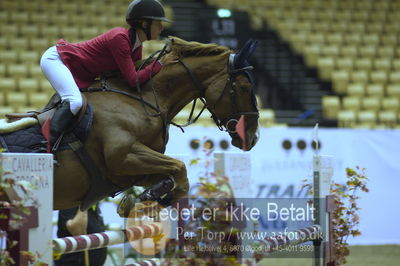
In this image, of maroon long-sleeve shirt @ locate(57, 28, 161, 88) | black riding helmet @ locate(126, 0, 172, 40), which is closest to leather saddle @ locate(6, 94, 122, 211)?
maroon long-sleeve shirt @ locate(57, 28, 161, 88)

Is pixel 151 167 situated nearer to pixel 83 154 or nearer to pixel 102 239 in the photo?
pixel 83 154

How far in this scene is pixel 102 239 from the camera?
3533 millimetres

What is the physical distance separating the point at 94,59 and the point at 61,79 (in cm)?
24

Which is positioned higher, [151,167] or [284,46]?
[284,46]

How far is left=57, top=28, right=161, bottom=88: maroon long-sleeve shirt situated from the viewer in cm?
391

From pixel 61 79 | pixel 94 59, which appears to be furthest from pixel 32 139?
pixel 94 59

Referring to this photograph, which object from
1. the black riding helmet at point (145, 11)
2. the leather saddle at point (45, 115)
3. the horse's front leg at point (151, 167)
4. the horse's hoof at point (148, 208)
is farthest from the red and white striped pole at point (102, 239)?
the black riding helmet at point (145, 11)

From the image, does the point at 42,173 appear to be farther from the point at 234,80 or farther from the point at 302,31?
the point at 302,31

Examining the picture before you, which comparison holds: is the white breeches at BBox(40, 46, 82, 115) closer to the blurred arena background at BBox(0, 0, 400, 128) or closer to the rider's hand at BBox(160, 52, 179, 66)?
the rider's hand at BBox(160, 52, 179, 66)

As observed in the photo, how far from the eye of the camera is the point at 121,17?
12359 mm

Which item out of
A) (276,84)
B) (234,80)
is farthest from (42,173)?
(276,84)

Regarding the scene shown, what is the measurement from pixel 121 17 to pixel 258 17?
277cm

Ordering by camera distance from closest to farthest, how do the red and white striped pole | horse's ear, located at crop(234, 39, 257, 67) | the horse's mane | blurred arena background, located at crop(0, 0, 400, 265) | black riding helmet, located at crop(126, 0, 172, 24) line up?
the red and white striped pole → black riding helmet, located at crop(126, 0, 172, 24) → horse's ear, located at crop(234, 39, 257, 67) → the horse's mane → blurred arena background, located at crop(0, 0, 400, 265)

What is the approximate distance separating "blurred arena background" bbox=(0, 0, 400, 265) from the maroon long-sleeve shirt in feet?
16.1
